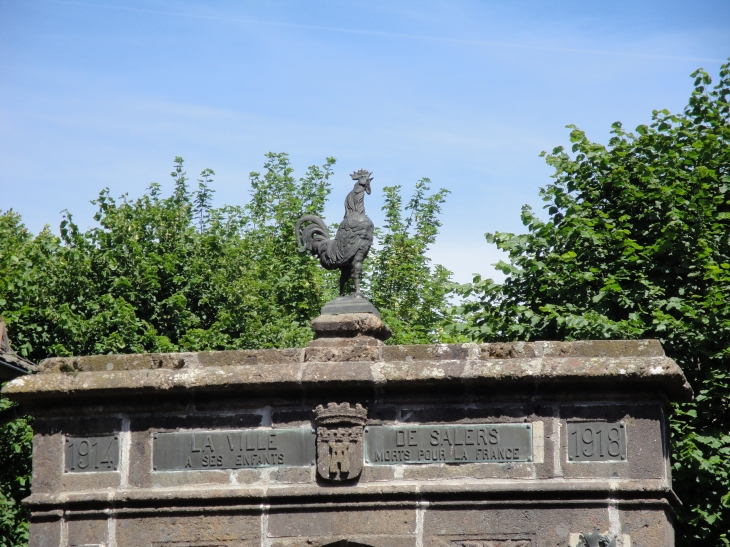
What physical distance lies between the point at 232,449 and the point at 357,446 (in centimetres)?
98

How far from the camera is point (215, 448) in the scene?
890 centimetres

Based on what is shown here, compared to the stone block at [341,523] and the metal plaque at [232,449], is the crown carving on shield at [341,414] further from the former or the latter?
the stone block at [341,523]

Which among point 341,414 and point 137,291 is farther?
point 137,291

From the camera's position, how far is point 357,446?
28.4ft

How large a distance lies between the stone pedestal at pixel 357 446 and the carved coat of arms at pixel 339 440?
12mm

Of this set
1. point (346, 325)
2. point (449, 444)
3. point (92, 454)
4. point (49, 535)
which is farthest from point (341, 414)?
point (49, 535)

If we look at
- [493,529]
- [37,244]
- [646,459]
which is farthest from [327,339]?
[37,244]

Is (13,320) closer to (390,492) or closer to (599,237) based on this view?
(599,237)

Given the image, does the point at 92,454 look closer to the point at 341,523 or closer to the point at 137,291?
the point at 341,523

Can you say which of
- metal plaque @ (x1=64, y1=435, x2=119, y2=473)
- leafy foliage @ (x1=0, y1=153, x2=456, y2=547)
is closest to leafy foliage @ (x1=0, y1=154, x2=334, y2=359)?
leafy foliage @ (x1=0, y1=153, x2=456, y2=547)

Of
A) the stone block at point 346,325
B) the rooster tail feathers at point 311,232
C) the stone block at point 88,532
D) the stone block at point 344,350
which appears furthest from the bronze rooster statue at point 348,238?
the stone block at point 88,532

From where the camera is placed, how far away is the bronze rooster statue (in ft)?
30.1

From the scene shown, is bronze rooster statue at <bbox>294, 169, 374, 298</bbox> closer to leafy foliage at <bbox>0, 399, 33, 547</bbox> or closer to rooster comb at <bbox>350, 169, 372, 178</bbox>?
rooster comb at <bbox>350, 169, 372, 178</bbox>

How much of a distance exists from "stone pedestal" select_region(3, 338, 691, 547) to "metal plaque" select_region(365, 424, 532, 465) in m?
0.01
